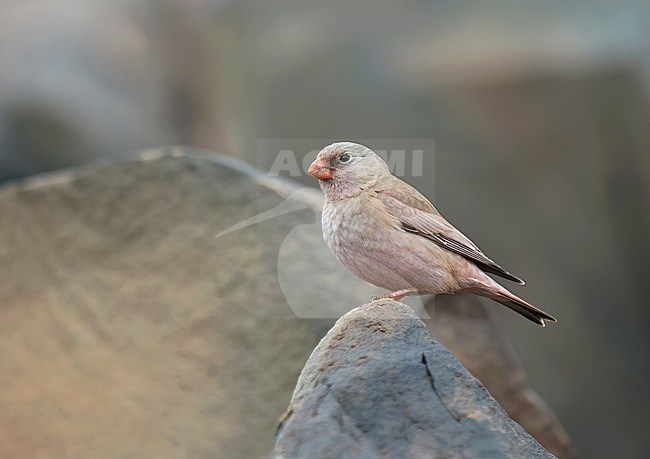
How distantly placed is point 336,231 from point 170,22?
329cm

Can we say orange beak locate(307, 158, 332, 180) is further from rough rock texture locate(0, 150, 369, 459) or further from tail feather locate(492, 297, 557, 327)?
rough rock texture locate(0, 150, 369, 459)

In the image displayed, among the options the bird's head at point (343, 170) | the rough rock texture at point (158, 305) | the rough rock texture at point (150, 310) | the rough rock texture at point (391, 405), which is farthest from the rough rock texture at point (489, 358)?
the rough rock texture at point (391, 405)

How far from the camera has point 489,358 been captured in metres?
3.19

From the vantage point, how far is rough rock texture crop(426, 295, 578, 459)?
3.15 m

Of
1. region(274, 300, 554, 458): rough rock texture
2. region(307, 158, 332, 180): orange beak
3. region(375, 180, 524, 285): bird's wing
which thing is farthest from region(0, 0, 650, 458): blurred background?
region(274, 300, 554, 458): rough rock texture

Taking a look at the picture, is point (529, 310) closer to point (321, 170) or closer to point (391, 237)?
point (391, 237)

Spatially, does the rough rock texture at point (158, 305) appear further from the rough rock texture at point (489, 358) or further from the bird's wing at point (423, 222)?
the bird's wing at point (423, 222)

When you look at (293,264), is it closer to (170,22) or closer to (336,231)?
(336,231)

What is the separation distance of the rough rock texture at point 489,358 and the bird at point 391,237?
95 cm

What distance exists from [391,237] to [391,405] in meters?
0.52

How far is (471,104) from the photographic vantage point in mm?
4395

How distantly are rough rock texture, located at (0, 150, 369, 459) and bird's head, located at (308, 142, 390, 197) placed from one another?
35.2 inches

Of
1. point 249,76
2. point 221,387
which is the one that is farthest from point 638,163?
point 221,387

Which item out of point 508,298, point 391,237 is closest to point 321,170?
point 391,237
